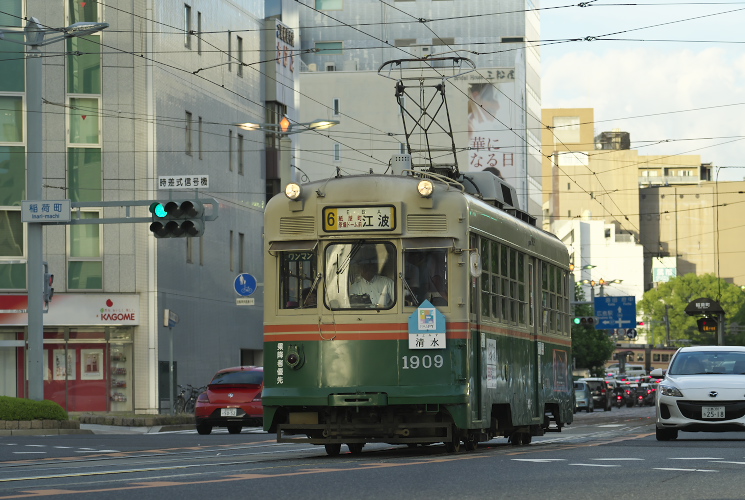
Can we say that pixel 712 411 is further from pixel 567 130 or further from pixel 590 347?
pixel 567 130

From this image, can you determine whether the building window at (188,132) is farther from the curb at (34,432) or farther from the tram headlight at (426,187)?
the tram headlight at (426,187)

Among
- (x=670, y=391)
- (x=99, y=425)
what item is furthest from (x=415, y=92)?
(x=670, y=391)

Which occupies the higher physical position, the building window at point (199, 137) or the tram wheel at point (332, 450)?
Answer: the building window at point (199, 137)

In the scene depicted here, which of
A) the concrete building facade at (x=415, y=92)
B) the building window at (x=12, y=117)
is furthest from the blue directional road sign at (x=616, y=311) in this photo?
the building window at (x=12, y=117)

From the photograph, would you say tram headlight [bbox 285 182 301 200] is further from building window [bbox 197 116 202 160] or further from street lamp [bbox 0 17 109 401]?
building window [bbox 197 116 202 160]

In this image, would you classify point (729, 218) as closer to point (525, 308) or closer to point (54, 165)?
point (54, 165)

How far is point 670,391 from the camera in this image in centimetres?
2028

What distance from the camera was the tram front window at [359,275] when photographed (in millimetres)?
15695

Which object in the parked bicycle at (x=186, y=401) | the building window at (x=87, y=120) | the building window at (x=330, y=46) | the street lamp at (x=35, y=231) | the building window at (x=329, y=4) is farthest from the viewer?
the building window at (x=329, y=4)

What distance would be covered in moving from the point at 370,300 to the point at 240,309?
109 feet

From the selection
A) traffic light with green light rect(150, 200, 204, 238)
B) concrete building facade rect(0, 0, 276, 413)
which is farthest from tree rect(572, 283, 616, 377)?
traffic light with green light rect(150, 200, 204, 238)

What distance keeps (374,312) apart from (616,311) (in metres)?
66.5

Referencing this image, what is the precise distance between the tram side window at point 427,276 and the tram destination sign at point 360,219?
0.40 meters

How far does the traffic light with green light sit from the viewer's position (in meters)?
27.3
